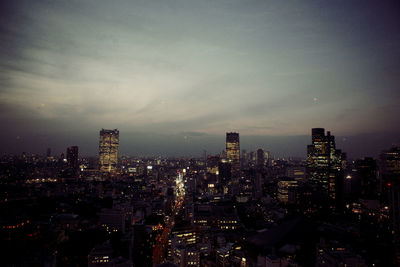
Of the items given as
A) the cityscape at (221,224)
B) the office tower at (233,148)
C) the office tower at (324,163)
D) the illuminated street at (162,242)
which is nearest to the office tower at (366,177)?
the cityscape at (221,224)

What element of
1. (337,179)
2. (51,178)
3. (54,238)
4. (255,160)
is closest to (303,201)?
(337,179)

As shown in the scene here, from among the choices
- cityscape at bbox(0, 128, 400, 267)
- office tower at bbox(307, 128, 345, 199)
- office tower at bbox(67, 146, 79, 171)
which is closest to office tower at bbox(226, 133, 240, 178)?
cityscape at bbox(0, 128, 400, 267)

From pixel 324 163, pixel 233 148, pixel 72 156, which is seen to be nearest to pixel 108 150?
pixel 72 156

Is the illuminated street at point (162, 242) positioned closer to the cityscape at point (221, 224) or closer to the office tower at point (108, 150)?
the cityscape at point (221, 224)

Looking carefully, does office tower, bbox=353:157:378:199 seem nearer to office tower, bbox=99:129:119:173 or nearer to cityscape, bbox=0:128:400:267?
cityscape, bbox=0:128:400:267

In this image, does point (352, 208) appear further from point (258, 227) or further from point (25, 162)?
point (25, 162)
